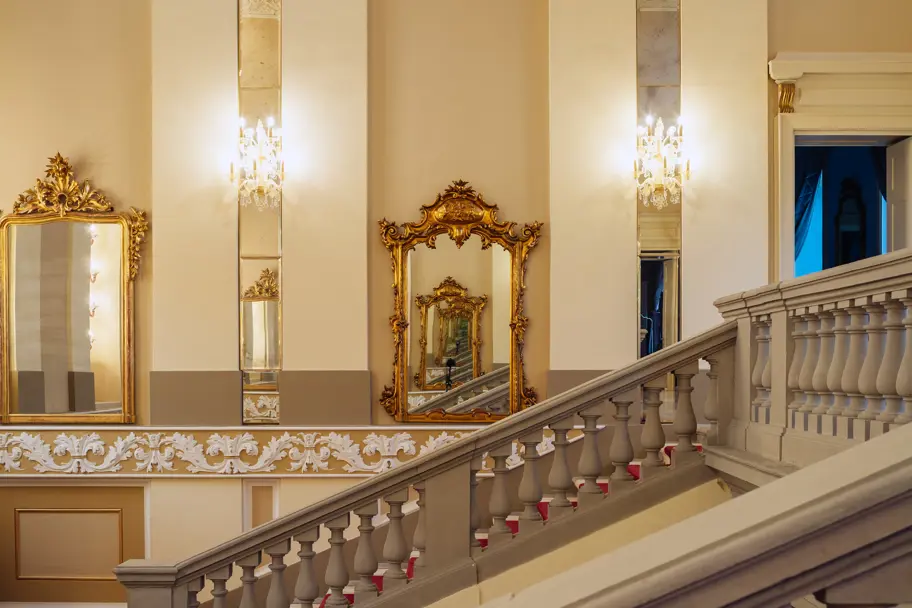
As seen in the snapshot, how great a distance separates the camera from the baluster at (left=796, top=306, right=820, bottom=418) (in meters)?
3.18

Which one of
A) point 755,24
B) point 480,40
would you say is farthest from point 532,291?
point 755,24

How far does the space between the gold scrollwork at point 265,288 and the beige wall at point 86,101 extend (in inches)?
33.1

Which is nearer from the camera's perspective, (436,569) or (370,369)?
(436,569)

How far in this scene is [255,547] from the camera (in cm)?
408

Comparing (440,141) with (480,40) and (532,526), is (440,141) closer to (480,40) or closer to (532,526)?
(480,40)

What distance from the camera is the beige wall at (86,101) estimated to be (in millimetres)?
6648

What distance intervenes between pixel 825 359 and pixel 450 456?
5.70 feet

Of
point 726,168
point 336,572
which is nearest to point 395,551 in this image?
point 336,572

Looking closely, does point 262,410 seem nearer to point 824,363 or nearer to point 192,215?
point 192,215

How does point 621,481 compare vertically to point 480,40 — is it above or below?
below

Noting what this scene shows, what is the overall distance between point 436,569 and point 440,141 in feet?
12.3

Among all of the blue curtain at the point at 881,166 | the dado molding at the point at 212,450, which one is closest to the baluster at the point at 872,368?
the dado molding at the point at 212,450

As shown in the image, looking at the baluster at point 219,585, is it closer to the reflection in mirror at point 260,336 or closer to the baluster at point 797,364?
the reflection in mirror at point 260,336

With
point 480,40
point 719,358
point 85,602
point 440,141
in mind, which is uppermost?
point 480,40
